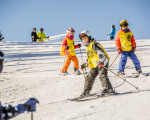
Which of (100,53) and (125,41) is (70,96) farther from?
(125,41)

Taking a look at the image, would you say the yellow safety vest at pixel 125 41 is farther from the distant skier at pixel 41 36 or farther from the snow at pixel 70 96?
the distant skier at pixel 41 36

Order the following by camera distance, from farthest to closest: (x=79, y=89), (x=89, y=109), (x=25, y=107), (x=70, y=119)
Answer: (x=79, y=89) < (x=89, y=109) < (x=70, y=119) < (x=25, y=107)

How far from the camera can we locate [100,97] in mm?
4297

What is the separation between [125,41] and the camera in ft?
21.2

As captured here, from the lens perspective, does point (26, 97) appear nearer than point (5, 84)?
Yes

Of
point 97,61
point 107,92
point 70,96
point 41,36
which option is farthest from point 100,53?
point 41,36

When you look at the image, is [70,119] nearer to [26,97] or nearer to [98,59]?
[98,59]

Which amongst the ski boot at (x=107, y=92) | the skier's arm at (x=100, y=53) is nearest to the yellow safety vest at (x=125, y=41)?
the skier's arm at (x=100, y=53)

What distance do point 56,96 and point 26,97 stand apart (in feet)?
2.58

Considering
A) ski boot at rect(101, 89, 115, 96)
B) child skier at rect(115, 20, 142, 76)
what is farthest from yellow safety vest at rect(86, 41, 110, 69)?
child skier at rect(115, 20, 142, 76)

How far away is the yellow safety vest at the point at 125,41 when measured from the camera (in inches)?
254

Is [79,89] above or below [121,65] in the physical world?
below

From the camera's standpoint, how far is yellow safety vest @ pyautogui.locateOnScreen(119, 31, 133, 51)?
6453 mm

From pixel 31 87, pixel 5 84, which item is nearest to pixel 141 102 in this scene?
pixel 31 87
